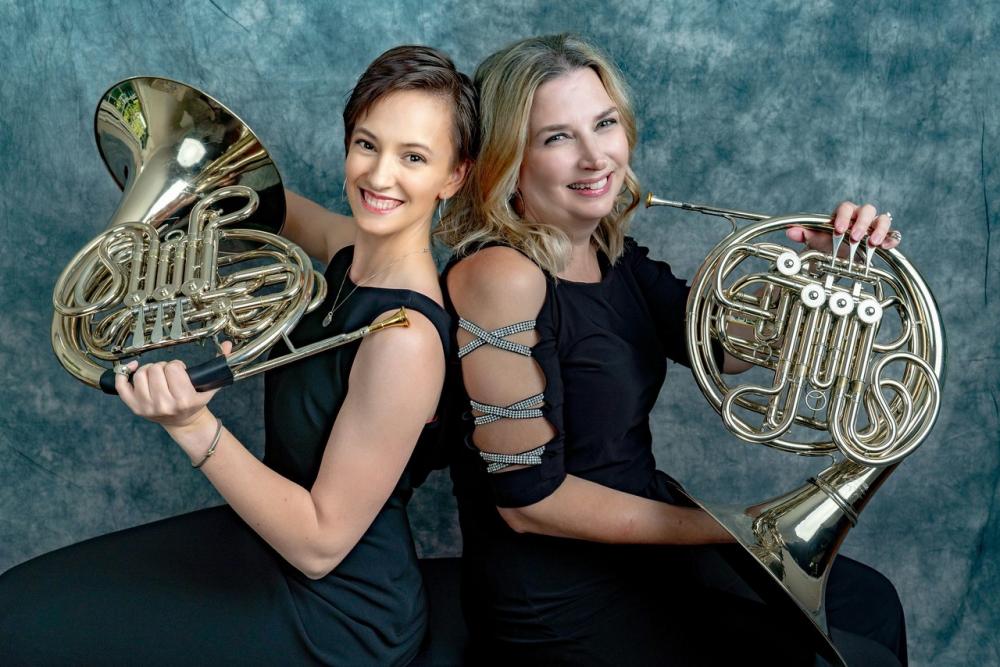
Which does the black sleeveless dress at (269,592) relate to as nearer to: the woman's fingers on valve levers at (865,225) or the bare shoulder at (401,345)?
the bare shoulder at (401,345)

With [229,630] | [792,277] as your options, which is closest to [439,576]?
[229,630]

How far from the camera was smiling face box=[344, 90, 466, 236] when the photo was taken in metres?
1.55

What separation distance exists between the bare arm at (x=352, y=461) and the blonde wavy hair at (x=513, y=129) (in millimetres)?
252

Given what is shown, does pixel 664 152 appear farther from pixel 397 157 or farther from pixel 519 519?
pixel 519 519

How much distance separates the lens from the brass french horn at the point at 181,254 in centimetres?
149

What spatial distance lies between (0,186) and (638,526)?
5.69 ft

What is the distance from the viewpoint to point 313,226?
2006 mm

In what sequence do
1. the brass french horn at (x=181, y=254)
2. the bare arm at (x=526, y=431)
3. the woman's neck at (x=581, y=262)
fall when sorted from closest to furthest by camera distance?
the brass french horn at (x=181, y=254), the bare arm at (x=526, y=431), the woman's neck at (x=581, y=262)

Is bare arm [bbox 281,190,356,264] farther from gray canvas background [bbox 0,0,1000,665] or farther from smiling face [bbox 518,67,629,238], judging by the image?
smiling face [bbox 518,67,629,238]

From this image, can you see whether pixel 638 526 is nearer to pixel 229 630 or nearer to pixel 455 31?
pixel 229 630

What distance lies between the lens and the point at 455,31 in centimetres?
218

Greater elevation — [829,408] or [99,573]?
[829,408]

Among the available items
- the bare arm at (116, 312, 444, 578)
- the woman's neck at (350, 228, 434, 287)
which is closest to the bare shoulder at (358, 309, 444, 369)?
the bare arm at (116, 312, 444, 578)

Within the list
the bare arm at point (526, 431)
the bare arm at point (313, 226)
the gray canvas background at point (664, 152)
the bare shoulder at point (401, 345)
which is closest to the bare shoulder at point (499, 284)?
the bare arm at point (526, 431)
